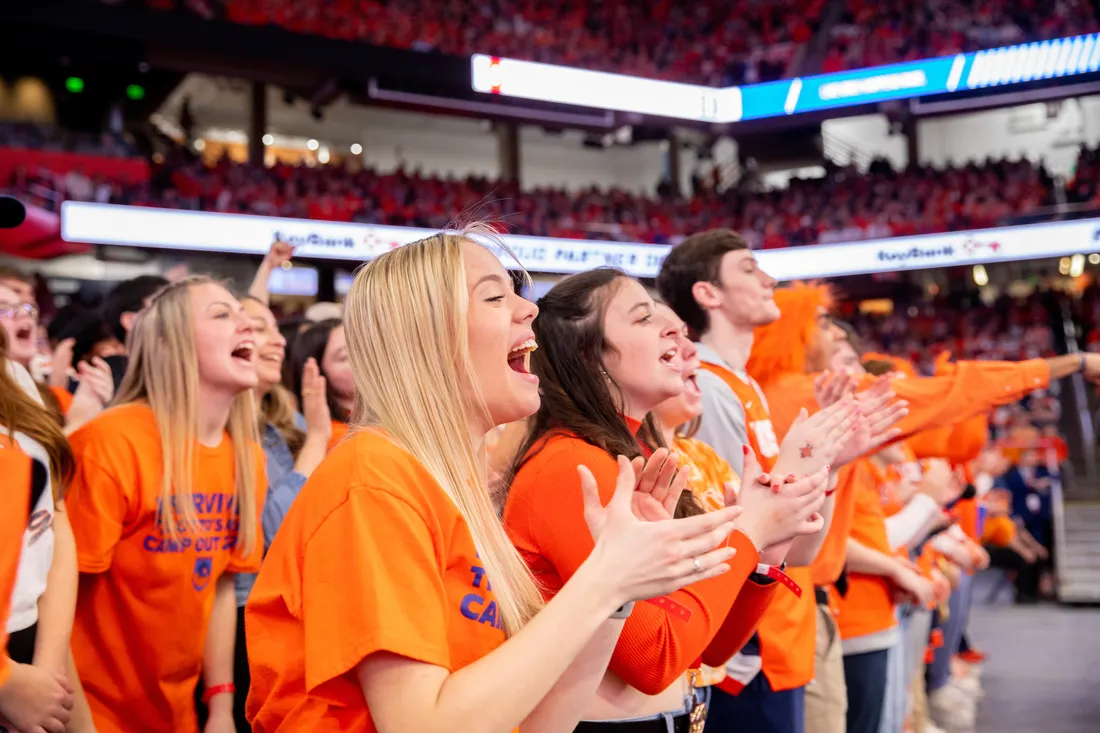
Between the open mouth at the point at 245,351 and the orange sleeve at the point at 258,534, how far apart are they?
263 millimetres

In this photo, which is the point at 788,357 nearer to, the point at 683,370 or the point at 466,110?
the point at 683,370

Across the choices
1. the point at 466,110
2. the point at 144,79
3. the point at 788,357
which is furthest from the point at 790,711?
the point at 144,79

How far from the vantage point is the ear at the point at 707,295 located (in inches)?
117

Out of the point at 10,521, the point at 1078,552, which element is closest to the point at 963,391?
the point at 10,521

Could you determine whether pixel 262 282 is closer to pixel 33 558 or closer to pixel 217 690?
pixel 217 690

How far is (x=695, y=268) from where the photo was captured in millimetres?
3041

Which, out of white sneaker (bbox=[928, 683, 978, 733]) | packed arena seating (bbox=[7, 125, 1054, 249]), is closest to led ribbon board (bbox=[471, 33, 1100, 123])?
packed arena seating (bbox=[7, 125, 1054, 249])

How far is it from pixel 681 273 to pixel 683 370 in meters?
0.99

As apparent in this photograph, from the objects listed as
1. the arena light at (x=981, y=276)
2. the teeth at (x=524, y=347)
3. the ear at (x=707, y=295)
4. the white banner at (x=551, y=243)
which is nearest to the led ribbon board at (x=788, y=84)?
the white banner at (x=551, y=243)

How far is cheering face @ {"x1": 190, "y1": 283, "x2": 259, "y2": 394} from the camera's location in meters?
2.48

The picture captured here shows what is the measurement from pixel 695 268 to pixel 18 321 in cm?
198

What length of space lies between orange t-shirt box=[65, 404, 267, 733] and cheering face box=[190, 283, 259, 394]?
23cm

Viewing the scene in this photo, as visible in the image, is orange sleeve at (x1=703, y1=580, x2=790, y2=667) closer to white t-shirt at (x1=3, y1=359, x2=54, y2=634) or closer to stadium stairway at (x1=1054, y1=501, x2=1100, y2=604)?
white t-shirt at (x1=3, y1=359, x2=54, y2=634)

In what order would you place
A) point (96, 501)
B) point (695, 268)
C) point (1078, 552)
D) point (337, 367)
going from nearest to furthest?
point (96, 501) < point (695, 268) < point (337, 367) < point (1078, 552)
